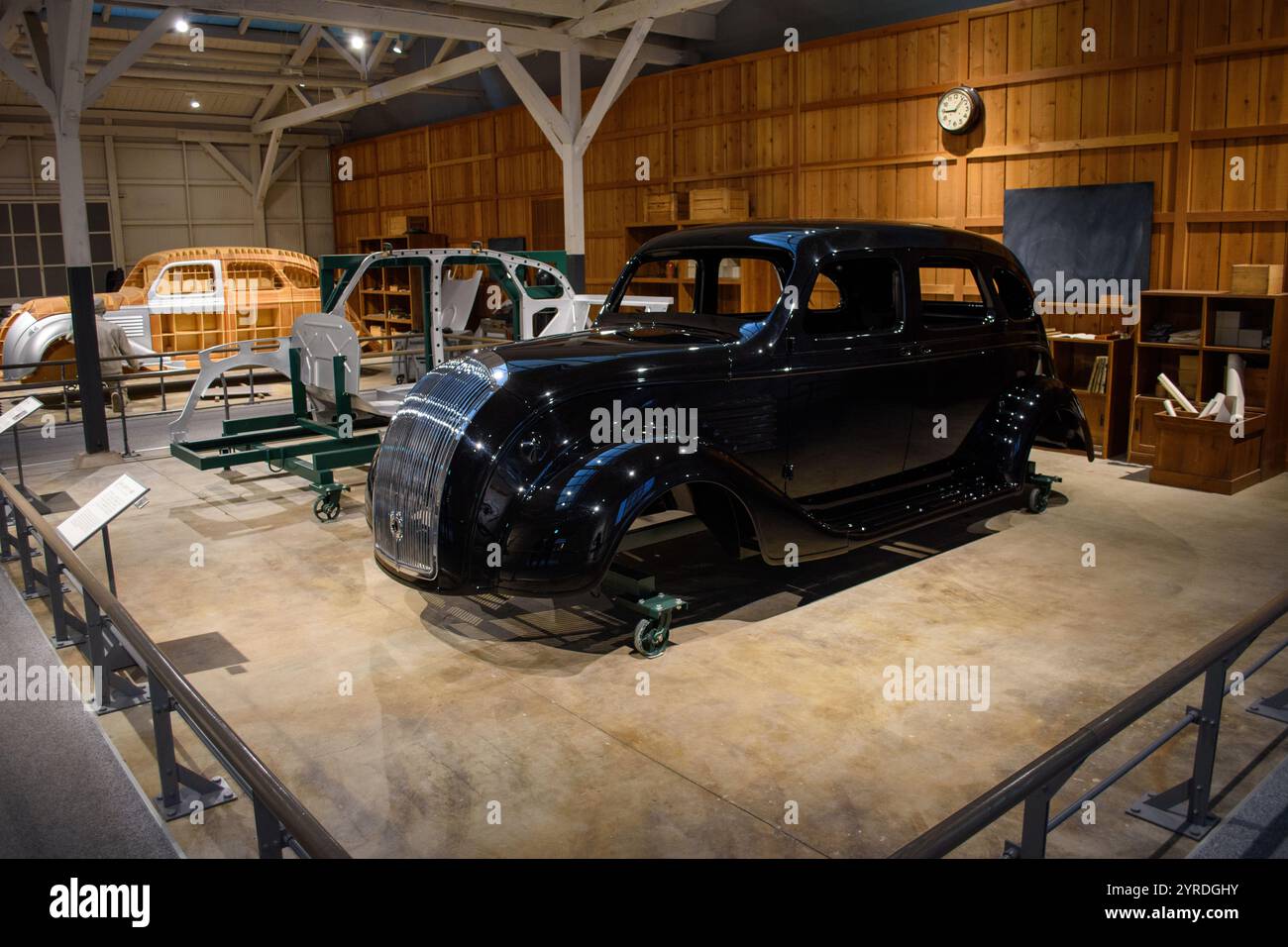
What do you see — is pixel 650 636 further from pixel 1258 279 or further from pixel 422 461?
pixel 1258 279

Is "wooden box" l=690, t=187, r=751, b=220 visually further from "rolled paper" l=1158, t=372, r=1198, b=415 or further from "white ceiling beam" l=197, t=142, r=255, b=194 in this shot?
"white ceiling beam" l=197, t=142, r=255, b=194

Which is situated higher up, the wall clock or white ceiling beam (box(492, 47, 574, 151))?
white ceiling beam (box(492, 47, 574, 151))

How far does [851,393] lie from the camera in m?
5.45

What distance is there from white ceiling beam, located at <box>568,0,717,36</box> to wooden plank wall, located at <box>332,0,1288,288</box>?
1.95 m

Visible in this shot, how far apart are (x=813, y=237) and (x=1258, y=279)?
172 inches

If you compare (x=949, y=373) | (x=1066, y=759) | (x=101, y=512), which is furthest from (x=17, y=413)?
(x=1066, y=759)

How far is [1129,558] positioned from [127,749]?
5.39 meters

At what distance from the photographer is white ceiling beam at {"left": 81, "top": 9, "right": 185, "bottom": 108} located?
936 centimetres

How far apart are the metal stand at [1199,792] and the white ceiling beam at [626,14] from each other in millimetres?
8038

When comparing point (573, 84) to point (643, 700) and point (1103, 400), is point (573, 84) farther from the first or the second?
point (643, 700)

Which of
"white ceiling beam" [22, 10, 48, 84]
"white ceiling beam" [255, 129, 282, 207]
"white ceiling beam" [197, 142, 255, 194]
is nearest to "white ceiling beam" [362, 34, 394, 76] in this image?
"white ceiling beam" [255, 129, 282, 207]

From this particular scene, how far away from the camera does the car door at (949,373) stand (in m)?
5.86
